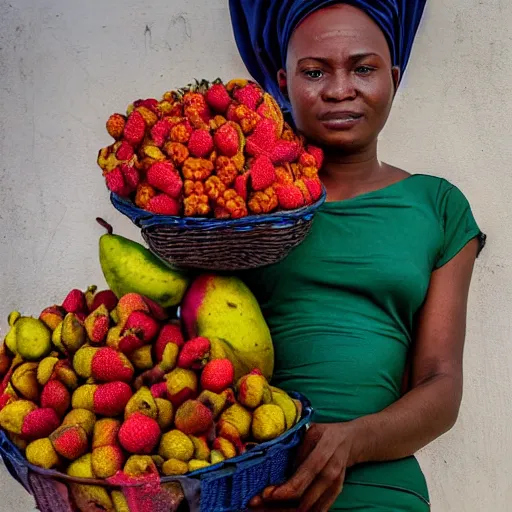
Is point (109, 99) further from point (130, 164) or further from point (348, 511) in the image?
point (348, 511)

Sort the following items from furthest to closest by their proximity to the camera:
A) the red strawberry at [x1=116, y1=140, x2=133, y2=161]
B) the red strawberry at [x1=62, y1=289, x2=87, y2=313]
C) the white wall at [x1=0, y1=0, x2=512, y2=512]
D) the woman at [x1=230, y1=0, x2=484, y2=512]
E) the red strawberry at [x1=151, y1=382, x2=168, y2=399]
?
the white wall at [x1=0, y1=0, x2=512, y2=512] → the woman at [x1=230, y1=0, x2=484, y2=512] → the red strawberry at [x1=62, y1=289, x2=87, y2=313] → the red strawberry at [x1=116, y1=140, x2=133, y2=161] → the red strawberry at [x1=151, y1=382, x2=168, y2=399]

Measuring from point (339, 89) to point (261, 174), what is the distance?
362mm

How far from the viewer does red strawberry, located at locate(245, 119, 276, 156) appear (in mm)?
1256

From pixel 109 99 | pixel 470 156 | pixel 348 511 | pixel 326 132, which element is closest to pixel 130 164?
pixel 326 132

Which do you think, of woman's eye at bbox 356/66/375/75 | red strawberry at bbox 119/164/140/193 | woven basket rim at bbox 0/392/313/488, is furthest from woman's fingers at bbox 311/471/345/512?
woman's eye at bbox 356/66/375/75

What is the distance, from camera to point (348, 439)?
49.9 inches

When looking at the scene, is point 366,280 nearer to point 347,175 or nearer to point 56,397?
point 347,175

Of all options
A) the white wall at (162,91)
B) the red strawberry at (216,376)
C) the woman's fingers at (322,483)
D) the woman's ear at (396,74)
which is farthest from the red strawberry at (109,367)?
the white wall at (162,91)

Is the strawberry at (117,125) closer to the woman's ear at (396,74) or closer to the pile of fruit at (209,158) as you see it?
the pile of fruit at (209,158)

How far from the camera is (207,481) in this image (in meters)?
1.04

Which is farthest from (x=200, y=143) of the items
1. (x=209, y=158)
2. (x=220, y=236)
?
(x=220, y=236)

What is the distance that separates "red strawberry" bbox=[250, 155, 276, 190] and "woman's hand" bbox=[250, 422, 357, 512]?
37cm

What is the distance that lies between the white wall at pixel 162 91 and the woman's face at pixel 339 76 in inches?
34.0

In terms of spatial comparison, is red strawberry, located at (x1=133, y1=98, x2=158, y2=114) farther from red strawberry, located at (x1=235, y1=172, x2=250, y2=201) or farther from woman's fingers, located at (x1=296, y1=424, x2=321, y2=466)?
woman's fingers, located at (x1=296, y1=424, x2=321, y2=466)
